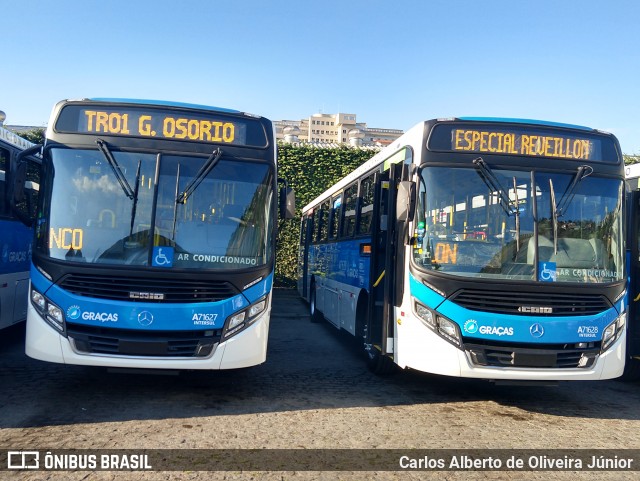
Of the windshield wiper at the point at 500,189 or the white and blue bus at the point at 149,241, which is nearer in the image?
the white and blue bus at the point at 149,241

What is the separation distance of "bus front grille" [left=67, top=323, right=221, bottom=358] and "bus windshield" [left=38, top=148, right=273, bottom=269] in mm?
759

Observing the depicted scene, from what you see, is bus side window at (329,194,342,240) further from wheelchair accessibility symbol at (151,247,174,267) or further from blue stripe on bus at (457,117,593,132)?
wheelchair accessibility symbol at (151,247,174,267)

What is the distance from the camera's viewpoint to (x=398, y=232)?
7.32 meters

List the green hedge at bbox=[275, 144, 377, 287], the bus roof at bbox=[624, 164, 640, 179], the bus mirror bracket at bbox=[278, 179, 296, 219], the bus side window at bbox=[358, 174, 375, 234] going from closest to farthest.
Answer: the bus mirror bracket at bbox=[278, 179, 296, 219] < the bus roof at bbox=[624, 164, 640, 179] < the bus side window at bbox=[358, 174, 375, 234] < the green hedge at bbox=[275, 144, 377, 287]

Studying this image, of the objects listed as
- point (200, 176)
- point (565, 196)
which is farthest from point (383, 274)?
point (200, 176)

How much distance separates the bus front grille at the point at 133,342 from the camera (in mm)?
6387

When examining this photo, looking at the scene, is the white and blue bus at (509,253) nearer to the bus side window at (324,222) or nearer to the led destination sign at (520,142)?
the led destination sign at (520,142)

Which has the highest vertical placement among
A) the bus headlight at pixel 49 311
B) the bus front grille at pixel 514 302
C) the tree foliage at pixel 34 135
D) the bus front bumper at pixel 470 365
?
the tree foliage at pixel 34 135

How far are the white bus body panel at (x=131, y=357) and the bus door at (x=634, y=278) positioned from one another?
5.40 m

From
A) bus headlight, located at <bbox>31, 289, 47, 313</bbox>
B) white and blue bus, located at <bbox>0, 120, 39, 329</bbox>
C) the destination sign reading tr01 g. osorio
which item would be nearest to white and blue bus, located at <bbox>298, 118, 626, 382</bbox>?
the destination sign reading tr01 g. osorio

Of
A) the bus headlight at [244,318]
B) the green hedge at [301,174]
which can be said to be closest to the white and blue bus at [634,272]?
the bus headlight at [244,318]

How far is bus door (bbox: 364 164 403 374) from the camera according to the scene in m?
7.52

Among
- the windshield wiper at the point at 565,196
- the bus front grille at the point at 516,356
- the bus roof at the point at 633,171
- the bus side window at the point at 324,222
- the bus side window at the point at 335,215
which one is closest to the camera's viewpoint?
the bus front grille at the point at 516,356

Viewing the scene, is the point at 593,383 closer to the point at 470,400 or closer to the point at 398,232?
the point at 470,400
